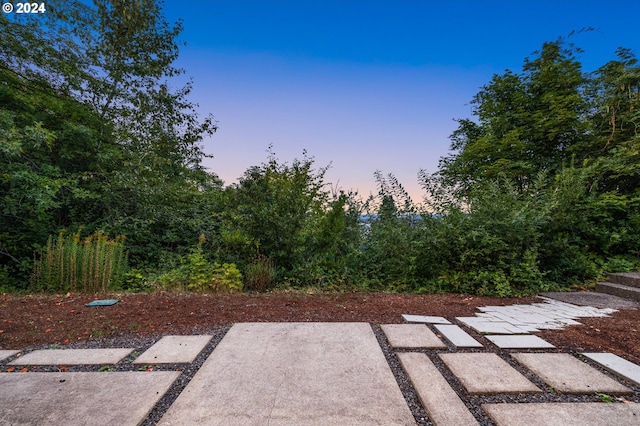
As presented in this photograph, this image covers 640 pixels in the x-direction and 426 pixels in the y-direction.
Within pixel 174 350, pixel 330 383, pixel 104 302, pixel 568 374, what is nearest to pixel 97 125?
pixel 104 302

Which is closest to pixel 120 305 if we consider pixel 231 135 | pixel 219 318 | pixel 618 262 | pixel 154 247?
pixel 219 318

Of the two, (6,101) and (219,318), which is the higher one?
(6,101)

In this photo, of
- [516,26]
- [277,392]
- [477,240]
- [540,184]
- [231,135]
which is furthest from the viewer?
[231,135]

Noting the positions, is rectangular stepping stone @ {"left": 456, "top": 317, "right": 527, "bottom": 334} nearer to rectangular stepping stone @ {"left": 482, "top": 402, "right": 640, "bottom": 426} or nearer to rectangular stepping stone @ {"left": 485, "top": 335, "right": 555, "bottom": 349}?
rectangular stepping stone @ {"left": 485, "top": 335, "right": 555, "bottom": 349}

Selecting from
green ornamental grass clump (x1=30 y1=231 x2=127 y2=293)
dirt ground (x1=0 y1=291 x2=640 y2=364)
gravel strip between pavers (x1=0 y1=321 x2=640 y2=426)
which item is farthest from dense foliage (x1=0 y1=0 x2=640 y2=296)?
gravel strip between pavers (x1=0 y1=321 x2=640 y2=426)

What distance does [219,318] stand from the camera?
2.40m

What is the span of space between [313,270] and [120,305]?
89.2 inches

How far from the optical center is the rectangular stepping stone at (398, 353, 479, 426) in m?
1.16

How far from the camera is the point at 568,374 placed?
1.53m

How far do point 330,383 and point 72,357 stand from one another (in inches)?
61.5

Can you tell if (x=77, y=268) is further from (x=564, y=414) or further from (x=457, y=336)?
(x=564, y=414)

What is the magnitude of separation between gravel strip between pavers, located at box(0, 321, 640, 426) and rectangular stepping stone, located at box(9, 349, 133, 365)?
0.14 ft

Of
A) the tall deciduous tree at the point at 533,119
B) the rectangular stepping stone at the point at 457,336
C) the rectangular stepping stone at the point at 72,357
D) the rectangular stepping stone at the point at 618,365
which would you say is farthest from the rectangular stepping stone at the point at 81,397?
the tall deciduous tree at the point at 533,119

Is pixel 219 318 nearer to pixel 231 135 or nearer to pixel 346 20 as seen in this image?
pixel 231 135
